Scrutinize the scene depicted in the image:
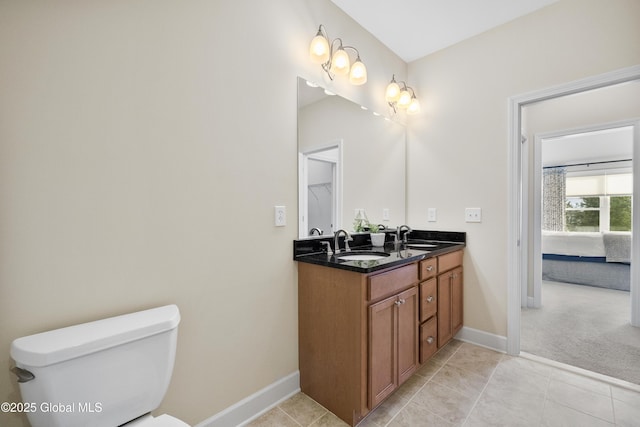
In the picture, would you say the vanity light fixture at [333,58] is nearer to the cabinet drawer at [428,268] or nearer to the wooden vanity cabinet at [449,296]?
the cabinet drawer at [428,268]

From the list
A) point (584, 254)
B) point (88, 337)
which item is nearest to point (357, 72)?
point (88, 337)

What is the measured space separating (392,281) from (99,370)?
4.34ft

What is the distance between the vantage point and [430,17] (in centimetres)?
220

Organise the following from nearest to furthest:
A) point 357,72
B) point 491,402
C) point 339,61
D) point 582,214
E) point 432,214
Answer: point 491,402 < point 339,61 < point 357,72 < point 432,214 < point 582,214

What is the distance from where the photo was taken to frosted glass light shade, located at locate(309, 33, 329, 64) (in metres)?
1.82

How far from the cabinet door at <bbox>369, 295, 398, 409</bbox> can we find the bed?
429 cm

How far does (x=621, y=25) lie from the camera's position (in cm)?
185

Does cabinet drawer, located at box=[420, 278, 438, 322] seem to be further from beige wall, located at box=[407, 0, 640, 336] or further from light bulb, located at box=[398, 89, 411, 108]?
light bulb, located at box=[398, 89, 411, 108]

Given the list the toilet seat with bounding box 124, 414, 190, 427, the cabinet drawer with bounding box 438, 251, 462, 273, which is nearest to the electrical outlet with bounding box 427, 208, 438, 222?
the cabinet drawer with bounding box 438, 251, 462, 273

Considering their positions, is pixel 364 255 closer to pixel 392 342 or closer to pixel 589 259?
pixel 392 342

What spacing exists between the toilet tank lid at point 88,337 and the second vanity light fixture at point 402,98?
2358mm

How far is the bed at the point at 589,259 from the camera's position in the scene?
157 inches

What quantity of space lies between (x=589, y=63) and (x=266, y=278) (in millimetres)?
→ 2562

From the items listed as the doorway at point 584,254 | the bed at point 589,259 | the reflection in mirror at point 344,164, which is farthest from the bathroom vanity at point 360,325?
the bed at point 589,259
